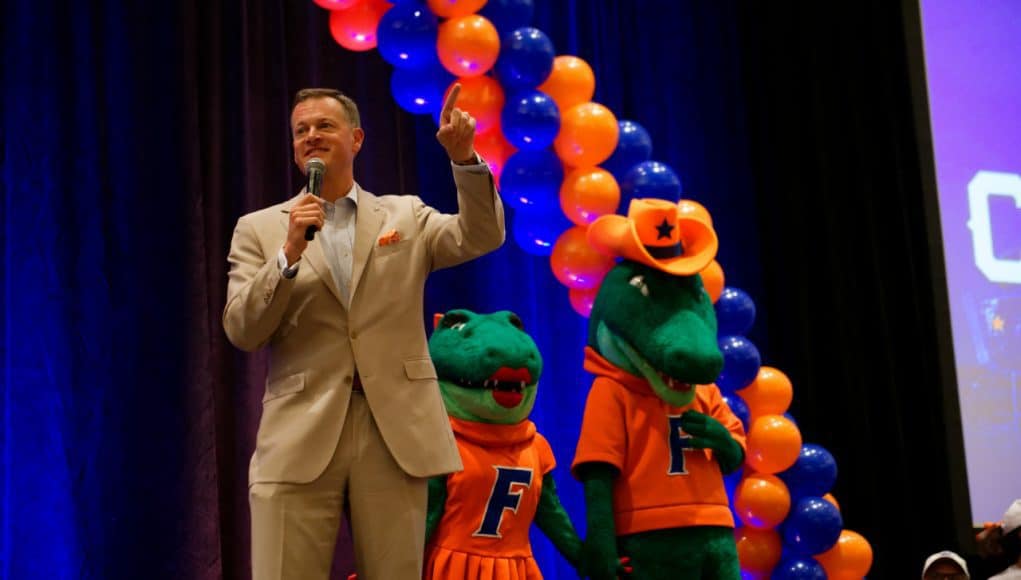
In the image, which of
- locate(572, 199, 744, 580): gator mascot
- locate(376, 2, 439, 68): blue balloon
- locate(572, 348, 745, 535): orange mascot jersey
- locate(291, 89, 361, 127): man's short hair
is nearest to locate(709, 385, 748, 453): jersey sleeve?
locate(572, 199, 744, 580): gator mascot

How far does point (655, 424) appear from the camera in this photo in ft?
10.6

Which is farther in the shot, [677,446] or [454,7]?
[454,7]

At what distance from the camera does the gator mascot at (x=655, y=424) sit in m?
3.12

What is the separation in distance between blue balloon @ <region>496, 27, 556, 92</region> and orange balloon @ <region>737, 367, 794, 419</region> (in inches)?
48.8

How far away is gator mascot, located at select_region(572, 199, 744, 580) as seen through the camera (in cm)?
312

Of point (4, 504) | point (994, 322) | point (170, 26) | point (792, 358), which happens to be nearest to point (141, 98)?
point (170, 26)

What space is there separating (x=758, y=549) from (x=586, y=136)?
147 cm

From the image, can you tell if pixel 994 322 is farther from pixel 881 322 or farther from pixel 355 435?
pixel 355 435

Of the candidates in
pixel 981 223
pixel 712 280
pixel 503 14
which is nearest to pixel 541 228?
pixel 712 280

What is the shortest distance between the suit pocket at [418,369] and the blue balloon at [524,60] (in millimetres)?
1582

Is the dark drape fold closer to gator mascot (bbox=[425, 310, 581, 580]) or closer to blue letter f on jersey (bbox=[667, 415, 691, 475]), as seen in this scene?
gator mascot (bbox=[425, 310, 581, 580])

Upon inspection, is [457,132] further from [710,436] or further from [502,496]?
[710,436]

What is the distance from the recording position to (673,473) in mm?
3188

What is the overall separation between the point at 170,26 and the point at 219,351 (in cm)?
111
